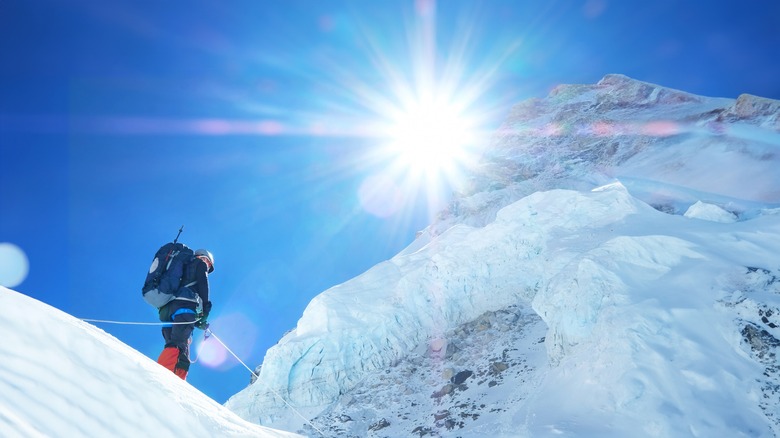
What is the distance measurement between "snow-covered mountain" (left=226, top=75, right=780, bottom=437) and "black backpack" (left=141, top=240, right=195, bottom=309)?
737 cm

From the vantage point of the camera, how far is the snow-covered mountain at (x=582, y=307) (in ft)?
27.7

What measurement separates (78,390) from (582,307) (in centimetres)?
1288

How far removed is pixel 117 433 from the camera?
250cm

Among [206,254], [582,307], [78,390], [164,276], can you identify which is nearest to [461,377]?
[582,307]

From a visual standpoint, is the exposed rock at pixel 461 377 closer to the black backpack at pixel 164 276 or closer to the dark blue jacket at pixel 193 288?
→ the dark blue jacket at pixel 193 288

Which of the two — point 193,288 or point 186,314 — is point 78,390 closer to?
point 186,314

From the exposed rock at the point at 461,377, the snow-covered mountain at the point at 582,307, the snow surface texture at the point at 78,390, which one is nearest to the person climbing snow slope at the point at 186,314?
the snow surface texture at the point at 78,390

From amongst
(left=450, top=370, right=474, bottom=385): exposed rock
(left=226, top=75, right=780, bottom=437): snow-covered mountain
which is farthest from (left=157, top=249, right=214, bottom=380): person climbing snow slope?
(left=450, top=370, right=474, bottom=385): exposed rock

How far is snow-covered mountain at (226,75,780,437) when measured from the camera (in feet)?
27.7

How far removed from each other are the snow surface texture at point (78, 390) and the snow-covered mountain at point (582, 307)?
24.3 feet

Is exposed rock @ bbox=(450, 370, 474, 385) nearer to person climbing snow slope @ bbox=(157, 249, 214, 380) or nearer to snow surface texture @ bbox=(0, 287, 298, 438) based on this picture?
person climbing snow slope @ bbox=(157, 249, 214, 380)

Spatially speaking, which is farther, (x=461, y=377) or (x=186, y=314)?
(x=461, y=377)

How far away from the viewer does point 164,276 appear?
588cm

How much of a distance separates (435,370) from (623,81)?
61.0m
